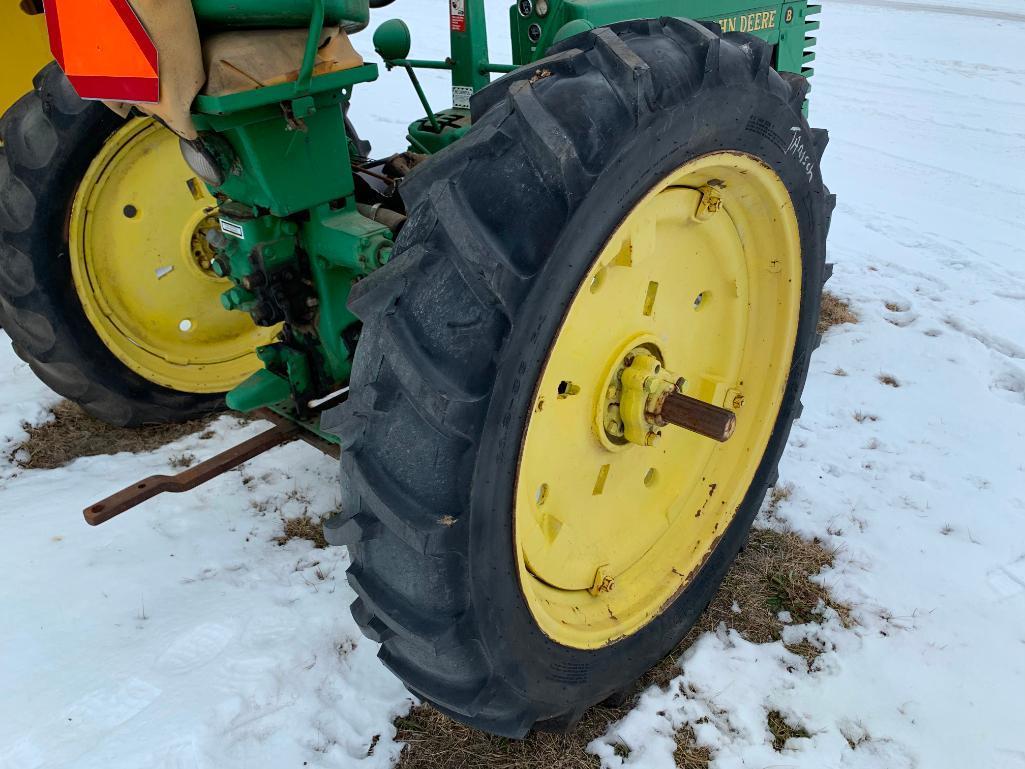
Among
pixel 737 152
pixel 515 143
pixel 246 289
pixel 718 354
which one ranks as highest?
pixel 515 143

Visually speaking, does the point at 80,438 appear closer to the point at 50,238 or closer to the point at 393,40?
the point at 50,238

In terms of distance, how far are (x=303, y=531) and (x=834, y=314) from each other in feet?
9.39

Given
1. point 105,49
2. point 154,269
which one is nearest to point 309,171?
point 105,49

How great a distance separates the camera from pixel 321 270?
2107 mm

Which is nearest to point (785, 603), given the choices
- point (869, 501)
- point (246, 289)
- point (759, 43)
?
point (869, 501)

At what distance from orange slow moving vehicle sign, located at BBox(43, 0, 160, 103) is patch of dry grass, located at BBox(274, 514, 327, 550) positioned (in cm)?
144

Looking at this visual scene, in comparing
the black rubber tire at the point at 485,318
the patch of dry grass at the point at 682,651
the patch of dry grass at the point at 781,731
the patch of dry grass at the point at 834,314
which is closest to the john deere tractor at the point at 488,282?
the black rubber tire at the point at 485,318

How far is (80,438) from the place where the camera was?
3.02 m

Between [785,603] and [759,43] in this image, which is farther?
[785,603]

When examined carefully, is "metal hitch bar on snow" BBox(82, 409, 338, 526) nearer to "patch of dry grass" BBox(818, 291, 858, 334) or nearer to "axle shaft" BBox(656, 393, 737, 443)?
"axle shaft" BBox(656, 393, 737, 443)

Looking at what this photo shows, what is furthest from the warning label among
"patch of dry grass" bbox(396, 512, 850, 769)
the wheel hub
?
"patch of dry grass" bbox(396, 512, 850, 769)

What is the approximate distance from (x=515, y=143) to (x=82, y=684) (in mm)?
1790

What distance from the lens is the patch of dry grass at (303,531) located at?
2.53 m

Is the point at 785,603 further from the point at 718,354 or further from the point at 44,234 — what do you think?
the point at 44,234
